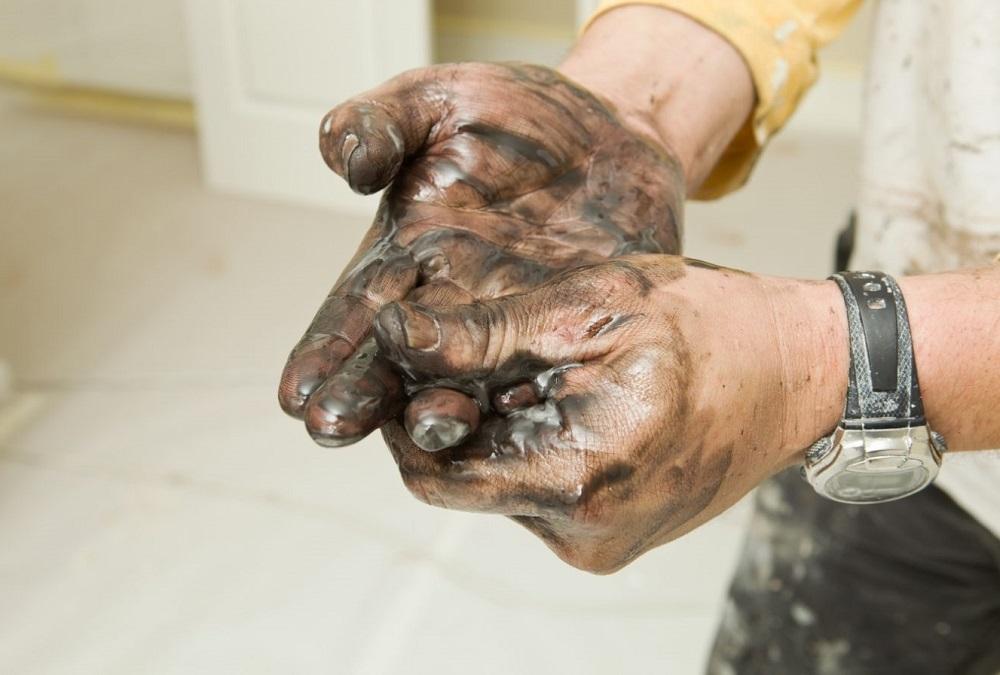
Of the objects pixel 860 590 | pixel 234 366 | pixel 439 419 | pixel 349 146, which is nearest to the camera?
pixel 439 419

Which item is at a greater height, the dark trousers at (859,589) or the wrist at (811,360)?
the wrist at (811,360)

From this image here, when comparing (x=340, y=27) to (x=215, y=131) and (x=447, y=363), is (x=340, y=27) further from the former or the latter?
(x=447, y=363)

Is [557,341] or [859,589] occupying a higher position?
[557,341]

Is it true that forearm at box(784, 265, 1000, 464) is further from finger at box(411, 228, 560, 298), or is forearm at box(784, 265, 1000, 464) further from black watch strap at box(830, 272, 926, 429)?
finger at box(411, 228, 560, 298)

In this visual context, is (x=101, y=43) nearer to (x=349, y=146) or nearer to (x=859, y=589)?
(x=349, y=146)

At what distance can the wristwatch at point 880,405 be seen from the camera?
1.74ft

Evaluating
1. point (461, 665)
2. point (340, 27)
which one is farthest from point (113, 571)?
point (340, 27)

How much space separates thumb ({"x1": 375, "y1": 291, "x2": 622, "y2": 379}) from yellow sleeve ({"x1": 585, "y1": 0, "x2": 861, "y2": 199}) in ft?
1.11

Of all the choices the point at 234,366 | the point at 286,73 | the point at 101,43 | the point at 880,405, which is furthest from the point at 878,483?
the point at 101,43

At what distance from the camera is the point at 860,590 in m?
0.89

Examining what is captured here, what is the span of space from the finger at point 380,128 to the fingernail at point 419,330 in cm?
14

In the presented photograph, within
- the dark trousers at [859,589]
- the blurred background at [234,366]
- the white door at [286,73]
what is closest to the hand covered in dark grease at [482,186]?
the dark trousers at [859,589]

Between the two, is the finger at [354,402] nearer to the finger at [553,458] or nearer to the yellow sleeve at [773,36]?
the finger at [553,458]

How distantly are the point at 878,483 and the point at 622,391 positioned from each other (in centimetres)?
18
